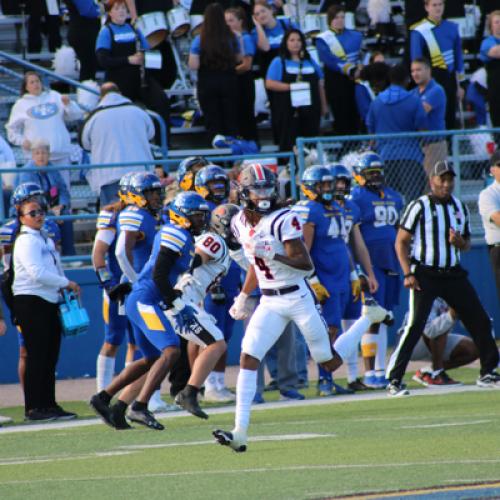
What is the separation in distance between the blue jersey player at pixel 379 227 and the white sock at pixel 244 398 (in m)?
4.15

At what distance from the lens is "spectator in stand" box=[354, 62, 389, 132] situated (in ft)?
51.7

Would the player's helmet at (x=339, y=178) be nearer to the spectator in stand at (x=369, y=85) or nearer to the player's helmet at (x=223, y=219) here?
the player's helmet at (x=223, y=219)

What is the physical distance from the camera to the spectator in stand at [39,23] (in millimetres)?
17453

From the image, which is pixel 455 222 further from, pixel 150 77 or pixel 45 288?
pixel 150 77

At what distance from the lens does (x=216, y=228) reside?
35.3 ft

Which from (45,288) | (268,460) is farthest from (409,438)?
(45,288)

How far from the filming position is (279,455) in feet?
26.7

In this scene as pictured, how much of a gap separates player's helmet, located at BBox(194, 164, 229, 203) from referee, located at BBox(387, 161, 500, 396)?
1.53 metres

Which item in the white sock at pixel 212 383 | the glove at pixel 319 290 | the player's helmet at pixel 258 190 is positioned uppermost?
the player's helmet at pixel 258 190

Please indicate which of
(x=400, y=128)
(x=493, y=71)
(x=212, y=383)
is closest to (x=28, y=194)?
(x=212, y=383)

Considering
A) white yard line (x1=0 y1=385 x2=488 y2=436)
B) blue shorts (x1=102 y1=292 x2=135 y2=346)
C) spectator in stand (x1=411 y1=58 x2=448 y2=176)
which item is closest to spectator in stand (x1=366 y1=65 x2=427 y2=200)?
spectator in stand (x1=411 y1=58 x2=448 y2=176)

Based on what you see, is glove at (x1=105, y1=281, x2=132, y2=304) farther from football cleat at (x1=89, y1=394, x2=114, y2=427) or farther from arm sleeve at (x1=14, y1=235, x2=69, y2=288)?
football cleat at (x1=89, y1=394, x2=114, y2=427)

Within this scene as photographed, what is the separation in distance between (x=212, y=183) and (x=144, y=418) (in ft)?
7.61

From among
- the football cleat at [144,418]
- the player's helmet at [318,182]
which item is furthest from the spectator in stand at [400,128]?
the football cleat at [144,418]
